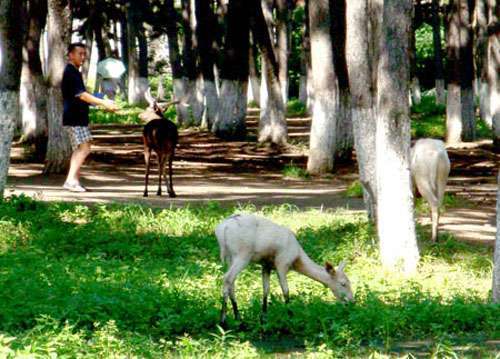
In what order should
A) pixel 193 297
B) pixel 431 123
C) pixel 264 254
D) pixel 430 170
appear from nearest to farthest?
pixel 264 254, pixel 193 297, pixel 430 170, pixel 431 123

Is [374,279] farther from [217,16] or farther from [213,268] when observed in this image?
[217,16]

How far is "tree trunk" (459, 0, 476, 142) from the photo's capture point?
32250 millimetres

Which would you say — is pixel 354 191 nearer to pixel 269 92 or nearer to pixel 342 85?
pixel 342 85

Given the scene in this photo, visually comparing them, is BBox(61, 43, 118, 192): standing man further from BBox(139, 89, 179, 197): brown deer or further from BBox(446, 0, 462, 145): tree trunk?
BBox(446, 0, 462, 145): tree trunk

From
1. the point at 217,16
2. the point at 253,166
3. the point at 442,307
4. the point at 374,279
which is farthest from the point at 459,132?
the point at 442,307

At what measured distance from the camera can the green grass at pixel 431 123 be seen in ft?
118

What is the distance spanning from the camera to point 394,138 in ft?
42.7

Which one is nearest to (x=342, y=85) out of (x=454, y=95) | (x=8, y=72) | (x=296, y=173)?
(x=296, y=173)

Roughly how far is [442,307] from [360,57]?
6.99 m

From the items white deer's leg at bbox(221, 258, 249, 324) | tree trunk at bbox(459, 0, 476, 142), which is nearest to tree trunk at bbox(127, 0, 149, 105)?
tree trunk at bbox(459, 0, 476, 142)

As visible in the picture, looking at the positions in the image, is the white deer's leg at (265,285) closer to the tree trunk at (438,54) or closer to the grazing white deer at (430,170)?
the grazing white deer at (430,170)

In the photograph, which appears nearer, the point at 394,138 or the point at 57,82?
the point at 394,138

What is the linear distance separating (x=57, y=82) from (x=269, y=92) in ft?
29.4

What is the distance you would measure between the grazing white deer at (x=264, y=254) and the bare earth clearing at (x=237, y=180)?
16.9 ft
